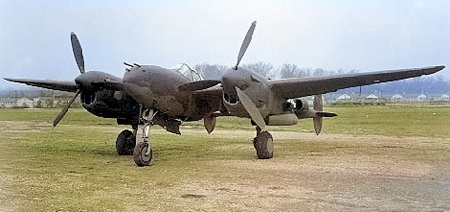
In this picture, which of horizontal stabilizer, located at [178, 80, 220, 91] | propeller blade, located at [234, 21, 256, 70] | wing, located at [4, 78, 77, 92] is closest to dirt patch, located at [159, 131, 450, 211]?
horizontal stabilizer, located at [178, 80, 220, 91]

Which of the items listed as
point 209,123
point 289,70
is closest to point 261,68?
→ point 289,70

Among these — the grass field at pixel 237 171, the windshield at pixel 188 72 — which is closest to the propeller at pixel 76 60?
the grass field at pixel 237 171

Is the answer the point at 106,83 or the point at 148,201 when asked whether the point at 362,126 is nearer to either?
the point at 148,201

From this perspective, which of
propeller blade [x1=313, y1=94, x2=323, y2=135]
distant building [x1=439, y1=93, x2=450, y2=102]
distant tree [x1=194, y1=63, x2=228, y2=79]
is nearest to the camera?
distant building [x1=439, y1=93, x2=450, y2=102]

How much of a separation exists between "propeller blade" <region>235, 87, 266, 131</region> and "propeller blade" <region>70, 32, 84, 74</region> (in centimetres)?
186

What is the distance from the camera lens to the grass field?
155 inches

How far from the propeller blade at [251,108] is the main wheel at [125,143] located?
95.0 inches

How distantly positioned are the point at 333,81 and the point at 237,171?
143cm

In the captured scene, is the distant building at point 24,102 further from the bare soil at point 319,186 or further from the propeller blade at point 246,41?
the propeller blade at point 246,41

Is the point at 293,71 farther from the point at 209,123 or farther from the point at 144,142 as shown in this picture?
the point at 209,123

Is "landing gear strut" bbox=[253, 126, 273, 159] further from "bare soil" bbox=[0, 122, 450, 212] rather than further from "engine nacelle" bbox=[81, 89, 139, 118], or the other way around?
"engine nacelle" bbox=[81, 89, 139, 118]

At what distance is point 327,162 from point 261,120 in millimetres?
947

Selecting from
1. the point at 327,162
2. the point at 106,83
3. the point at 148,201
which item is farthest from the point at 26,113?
the point at 327,162

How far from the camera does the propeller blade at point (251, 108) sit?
6.52m
